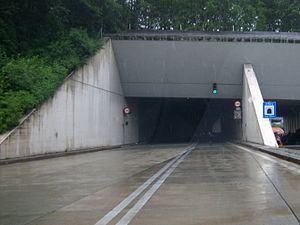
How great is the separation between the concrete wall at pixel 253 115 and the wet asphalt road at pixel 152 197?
19117 mm

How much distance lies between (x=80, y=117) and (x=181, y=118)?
50703 mm

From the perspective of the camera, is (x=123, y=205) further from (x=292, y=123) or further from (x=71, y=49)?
(x=292, y=123)

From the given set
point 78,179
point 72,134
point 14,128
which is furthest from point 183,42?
point 78,179

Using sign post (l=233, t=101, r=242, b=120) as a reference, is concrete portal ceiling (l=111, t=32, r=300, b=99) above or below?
above

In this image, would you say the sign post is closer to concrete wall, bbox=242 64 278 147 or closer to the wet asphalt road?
concrete wall, bbox=242 64 278 147

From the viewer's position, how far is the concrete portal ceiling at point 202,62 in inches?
1778

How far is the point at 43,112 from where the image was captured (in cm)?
2639

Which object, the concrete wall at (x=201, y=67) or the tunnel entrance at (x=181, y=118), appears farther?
the tunnel entrance at (x=181, y=118)

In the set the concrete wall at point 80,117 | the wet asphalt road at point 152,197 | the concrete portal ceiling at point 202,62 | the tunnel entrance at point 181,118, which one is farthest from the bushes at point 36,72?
the tunnel entrance at point 181,118

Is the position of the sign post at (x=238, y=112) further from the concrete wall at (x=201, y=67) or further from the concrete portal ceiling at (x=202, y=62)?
the concrete portal ceiling at (x=202, y=62)

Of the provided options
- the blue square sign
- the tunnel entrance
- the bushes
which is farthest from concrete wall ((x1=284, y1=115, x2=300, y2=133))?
the bushes

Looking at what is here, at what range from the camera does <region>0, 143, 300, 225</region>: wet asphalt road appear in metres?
8.49

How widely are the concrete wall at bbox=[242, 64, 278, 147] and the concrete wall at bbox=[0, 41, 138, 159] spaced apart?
1127 cm

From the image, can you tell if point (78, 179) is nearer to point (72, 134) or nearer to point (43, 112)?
point (43, 112)
